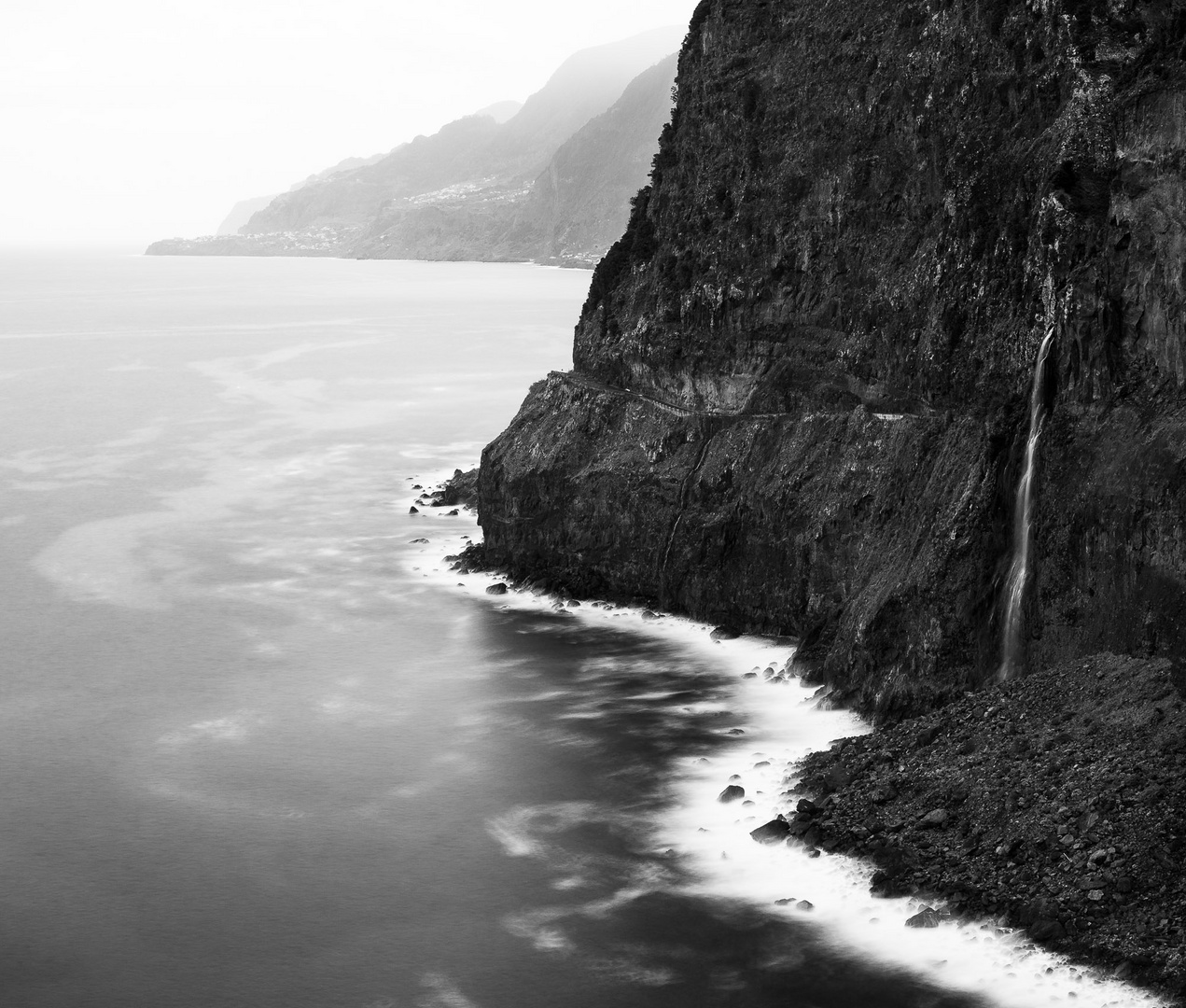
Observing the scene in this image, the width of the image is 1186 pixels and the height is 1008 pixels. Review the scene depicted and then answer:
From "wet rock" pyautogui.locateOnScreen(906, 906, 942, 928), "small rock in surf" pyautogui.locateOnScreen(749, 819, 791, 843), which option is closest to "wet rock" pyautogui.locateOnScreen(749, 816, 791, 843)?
"small rock in surf" pyautogui.locateOnScreen(749, 819, 791, 843)

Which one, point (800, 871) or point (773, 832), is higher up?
point (773, 832)

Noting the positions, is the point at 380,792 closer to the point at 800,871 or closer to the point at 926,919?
the point at 800,871

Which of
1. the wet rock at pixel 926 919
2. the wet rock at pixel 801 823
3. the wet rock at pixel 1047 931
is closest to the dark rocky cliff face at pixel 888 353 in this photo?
the wet rock at pixel 801 823

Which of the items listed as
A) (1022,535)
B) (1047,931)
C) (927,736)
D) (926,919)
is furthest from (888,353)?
(1047,931)

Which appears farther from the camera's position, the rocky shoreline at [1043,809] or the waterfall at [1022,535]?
A: the waterfall at [1022,535]

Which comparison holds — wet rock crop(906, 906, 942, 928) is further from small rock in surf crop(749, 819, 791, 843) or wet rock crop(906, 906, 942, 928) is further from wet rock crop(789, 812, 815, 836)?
small rock in surf crop(749, 819, 791, 843)

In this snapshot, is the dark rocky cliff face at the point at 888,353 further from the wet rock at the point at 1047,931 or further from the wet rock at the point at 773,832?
the wet rock at the point at 1047,931

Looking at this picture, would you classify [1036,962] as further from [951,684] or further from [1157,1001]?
[951,684]
